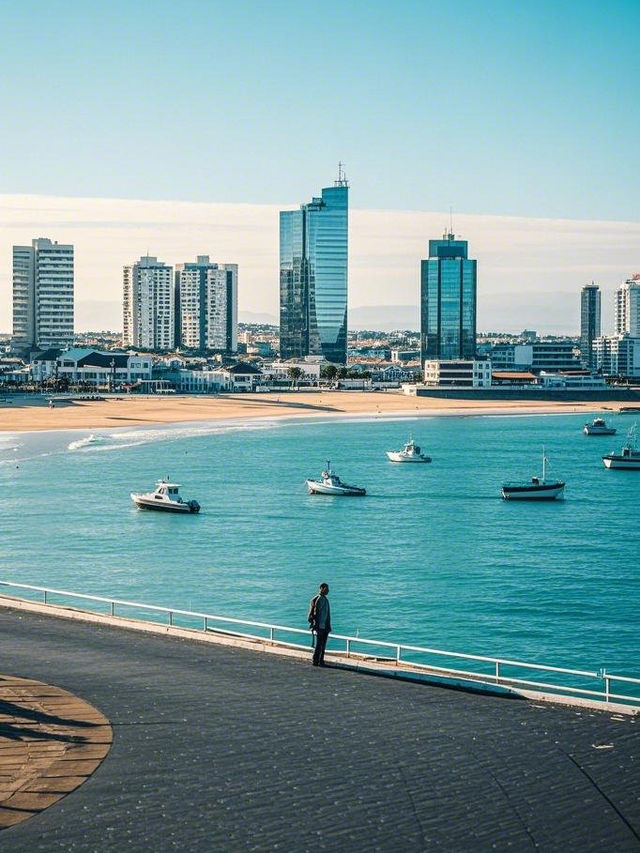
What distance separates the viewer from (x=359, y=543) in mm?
53656

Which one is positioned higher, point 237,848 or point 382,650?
point 237,848

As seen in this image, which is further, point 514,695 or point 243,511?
point 243,511

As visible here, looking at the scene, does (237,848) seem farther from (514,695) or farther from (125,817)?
(514,695)

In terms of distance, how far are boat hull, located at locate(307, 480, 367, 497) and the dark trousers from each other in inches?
2105

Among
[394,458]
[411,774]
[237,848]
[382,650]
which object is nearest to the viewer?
[237,848]

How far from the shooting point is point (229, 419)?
150 m

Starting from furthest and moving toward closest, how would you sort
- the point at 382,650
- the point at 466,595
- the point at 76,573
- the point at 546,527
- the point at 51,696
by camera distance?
the point at 546,527 → the point at 76,573 → the point at 466,595 → the point at 382,650 → the point at 51,696

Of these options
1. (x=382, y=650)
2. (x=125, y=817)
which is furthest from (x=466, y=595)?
(x=125, y=817)

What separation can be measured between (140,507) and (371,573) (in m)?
23.2

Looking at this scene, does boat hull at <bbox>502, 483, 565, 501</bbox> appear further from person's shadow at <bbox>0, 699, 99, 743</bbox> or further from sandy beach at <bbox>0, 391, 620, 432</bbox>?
sandy beach at <bbox>0, 391, 620, 432</bbox>

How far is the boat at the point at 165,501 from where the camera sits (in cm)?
6359

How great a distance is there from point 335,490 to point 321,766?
192ft

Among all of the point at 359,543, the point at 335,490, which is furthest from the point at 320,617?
the point at 335,490

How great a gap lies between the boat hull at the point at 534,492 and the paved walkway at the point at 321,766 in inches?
2110
